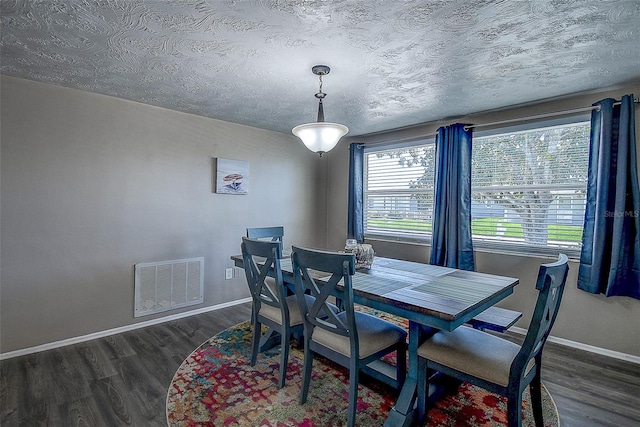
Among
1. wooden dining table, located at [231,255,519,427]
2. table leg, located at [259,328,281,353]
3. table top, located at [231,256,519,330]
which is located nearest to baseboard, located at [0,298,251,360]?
table leg, located at [259,328,281,353]

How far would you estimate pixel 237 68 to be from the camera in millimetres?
2277

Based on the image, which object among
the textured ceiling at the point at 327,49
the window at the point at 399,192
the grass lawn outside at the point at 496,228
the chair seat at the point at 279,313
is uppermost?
the textured ceiling at the point at 327,49

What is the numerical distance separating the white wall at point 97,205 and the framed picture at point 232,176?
0.08m

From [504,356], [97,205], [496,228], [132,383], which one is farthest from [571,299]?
[97,205]

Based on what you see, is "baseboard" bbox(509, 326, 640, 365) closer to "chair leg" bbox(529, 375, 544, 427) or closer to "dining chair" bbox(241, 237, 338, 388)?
"chair leg" bbox(529, 375, 544, 427)

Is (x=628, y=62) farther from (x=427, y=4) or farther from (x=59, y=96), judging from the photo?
(x=59, y=96)

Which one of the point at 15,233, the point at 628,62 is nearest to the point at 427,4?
the point at 628,62

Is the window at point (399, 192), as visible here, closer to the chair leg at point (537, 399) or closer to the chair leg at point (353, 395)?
the chair leg at point (537, 399)

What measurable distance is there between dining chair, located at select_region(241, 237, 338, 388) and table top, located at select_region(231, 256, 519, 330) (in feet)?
0.54

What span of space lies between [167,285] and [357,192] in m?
2.60

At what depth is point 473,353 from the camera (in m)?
1.64

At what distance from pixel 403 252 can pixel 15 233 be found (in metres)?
3.80

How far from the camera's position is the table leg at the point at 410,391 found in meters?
1.73

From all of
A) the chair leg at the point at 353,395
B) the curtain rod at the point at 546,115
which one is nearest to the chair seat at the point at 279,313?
the chair leg at the point at 353,395
